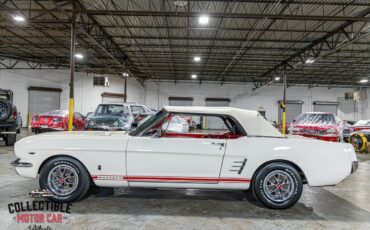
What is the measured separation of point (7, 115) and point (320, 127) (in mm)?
10976

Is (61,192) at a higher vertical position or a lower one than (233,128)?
lower

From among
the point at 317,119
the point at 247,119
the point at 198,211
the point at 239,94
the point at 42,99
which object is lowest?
the point at 198,211

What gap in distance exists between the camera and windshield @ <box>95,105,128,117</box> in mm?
9095

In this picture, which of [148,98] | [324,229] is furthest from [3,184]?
[148,98]

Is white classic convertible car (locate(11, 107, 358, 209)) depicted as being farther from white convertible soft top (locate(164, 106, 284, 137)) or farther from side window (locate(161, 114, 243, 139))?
side window (locate(161, 114, 243, 139))

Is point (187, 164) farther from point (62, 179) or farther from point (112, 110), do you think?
point (112, 110)

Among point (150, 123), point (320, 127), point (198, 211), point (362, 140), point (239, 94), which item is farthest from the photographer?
point (239, 94)

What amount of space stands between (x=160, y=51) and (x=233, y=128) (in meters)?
12.8

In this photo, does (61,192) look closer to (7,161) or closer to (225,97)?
(7,161)

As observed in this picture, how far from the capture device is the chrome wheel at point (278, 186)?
3271 millimetres

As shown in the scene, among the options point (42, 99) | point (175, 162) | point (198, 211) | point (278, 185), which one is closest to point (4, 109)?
point (175, 162)

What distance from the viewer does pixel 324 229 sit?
9.10 ft

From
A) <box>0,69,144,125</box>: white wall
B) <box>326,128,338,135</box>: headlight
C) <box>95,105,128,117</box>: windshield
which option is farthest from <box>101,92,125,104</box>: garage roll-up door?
<box>326,128,338,135</box>: headlight

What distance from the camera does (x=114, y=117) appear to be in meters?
8.77
